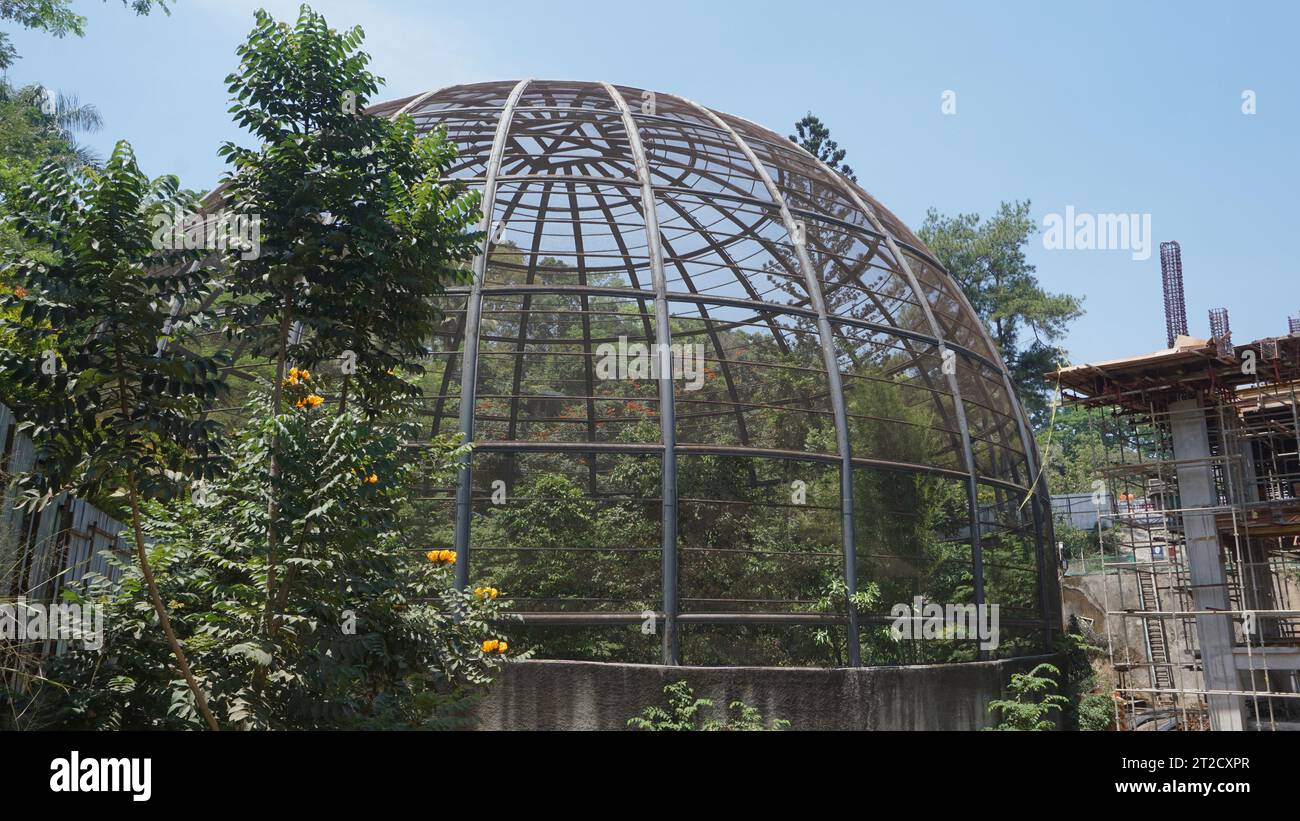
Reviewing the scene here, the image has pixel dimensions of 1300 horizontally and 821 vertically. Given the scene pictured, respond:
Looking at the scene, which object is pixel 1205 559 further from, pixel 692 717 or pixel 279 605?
pixel 279 605

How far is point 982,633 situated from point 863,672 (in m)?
3.81

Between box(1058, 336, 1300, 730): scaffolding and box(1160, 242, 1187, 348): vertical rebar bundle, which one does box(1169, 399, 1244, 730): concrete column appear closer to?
box(1058, 336, 1300, 730): scaffolding

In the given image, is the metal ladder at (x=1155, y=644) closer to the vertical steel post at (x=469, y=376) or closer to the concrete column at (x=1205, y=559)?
the concrete column at (x=1205, y=559)

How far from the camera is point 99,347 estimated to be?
22.2ft

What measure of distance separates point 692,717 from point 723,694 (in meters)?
0.60

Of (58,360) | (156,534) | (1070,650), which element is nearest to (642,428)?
(1070,650)

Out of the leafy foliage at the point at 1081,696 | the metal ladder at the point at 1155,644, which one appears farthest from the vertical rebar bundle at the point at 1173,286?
the leafy foliage at the point at 1081,696

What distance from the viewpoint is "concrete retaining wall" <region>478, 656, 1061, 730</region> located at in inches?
528

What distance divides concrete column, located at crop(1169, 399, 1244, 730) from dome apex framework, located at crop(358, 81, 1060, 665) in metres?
3.10

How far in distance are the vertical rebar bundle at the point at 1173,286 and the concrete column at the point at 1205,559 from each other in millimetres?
62614

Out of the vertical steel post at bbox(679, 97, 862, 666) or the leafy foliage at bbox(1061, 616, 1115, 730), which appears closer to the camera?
the vertical steel post at bbox(679, 97, 862, 666)

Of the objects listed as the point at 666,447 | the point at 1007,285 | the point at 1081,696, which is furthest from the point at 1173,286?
the point at 666,447

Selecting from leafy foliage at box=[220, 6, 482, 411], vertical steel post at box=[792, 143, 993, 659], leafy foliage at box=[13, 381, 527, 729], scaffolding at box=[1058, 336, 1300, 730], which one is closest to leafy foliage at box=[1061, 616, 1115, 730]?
scaffolding at box=[1058, 336, 1300, 730]

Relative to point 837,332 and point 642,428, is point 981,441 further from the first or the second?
point 642,428
